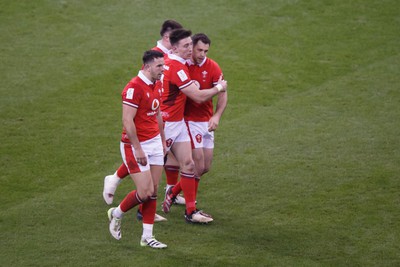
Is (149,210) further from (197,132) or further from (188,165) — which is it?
(197,132)

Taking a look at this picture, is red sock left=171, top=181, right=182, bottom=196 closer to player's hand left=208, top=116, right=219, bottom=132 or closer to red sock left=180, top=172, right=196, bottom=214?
red sock left=180, top=172, right=196, bottom=214

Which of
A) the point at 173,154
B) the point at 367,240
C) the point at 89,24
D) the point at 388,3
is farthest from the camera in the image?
the point at 388,3

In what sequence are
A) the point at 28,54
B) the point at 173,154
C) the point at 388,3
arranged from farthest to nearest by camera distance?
1. the point at 388,3
2. the point at 28,54
3. the point at 173,154

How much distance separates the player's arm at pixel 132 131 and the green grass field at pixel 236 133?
1.02 meters

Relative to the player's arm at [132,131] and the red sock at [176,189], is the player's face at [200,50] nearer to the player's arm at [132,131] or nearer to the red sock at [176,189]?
the player's arm at [132,131]

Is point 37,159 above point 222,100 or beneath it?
beneath

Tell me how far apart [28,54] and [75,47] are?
89 cm

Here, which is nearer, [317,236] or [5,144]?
[317,236]

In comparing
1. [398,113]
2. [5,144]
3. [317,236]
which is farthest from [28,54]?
[317,236]

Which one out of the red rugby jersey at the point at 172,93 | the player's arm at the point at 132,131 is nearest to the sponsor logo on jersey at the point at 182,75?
the red rugby jersey at the point at 172,93

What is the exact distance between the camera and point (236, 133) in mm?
11781

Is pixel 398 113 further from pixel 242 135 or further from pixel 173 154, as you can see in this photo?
pixel 173 154

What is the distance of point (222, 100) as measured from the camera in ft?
30.0

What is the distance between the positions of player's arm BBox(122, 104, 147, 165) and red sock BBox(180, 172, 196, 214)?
1.09 metres
